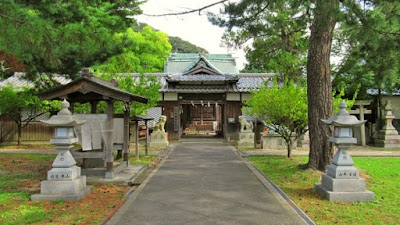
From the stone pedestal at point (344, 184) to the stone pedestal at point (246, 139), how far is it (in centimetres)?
1181

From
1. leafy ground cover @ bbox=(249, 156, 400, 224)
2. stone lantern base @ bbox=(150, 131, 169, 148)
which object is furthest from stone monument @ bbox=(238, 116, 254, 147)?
leafy ground cover @ bbox=(249, 156, 400, 224)

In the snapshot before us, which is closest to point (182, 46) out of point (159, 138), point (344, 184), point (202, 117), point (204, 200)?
point (202, 117)

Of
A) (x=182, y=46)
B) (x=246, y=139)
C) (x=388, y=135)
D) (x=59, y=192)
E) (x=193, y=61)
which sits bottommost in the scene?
(x=59, y=192)

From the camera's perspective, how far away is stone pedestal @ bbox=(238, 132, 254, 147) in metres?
19.1

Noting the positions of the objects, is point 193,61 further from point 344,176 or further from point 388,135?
point 344,176

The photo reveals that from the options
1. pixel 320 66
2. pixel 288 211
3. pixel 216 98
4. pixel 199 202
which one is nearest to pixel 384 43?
pixel 320 66

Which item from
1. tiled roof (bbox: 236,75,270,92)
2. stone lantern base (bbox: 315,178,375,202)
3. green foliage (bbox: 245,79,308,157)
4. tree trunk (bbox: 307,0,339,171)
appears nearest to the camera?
stone lantern base (bbox: 315,178,375,202)

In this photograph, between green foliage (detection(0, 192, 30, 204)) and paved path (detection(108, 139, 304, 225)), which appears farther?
green foliage (detection(0, 192, 30, 204))

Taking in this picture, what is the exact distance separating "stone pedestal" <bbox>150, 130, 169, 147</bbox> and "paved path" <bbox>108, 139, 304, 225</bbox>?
7625mm

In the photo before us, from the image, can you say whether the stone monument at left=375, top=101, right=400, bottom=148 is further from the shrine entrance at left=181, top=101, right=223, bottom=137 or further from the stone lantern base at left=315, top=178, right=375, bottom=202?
the shrine entrance at left=181, top=101, right=223, bottom=137

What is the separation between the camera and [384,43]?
9594 millimetres

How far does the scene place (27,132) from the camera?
796 inches

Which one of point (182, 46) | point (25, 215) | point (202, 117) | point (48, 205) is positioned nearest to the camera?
point (25, 215)

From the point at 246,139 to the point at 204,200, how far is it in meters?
12.5
